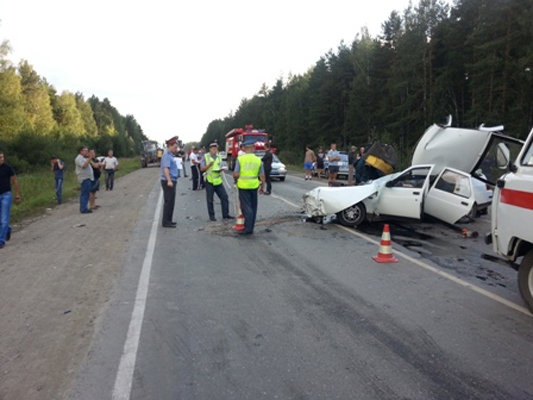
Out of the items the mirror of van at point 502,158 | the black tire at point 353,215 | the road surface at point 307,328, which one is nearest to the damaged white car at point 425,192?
the black tire at point 353,215

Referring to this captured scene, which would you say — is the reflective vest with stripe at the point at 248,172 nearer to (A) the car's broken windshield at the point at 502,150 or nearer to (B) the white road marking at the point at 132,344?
(B) the white road marking at the point at 132,344

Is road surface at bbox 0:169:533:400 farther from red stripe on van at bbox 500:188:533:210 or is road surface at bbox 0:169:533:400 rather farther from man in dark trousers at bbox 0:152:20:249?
man in dark trousers at bbox 0:152:20:249

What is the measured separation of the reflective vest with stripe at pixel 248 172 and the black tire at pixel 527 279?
5301 millimetres

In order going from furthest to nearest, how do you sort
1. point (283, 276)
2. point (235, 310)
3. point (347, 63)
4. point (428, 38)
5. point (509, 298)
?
point (347, 63)
point (428, 38)
point (283, 276)
point (509, 298)
point (235, 310)

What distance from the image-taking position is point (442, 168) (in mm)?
8930

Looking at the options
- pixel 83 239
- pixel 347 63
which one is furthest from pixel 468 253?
pixel 347 63

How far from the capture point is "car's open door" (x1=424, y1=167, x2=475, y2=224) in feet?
27.7

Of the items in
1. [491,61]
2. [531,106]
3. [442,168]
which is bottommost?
[442,168]

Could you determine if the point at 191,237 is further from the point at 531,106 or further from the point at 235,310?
the point at 531,106

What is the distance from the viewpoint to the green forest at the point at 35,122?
3503 cm

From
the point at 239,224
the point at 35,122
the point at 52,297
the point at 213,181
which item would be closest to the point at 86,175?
the point at 213,181

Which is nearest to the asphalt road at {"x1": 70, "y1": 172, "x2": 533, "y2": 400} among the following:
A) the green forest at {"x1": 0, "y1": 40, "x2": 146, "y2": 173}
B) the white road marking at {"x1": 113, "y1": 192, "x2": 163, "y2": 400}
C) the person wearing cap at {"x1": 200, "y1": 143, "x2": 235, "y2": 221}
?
the white road marking at {"x1": 113, "y1": 192, "x2": 163, "y2": 400}

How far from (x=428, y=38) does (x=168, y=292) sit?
38.1 metres

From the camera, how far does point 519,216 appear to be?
4402mm
